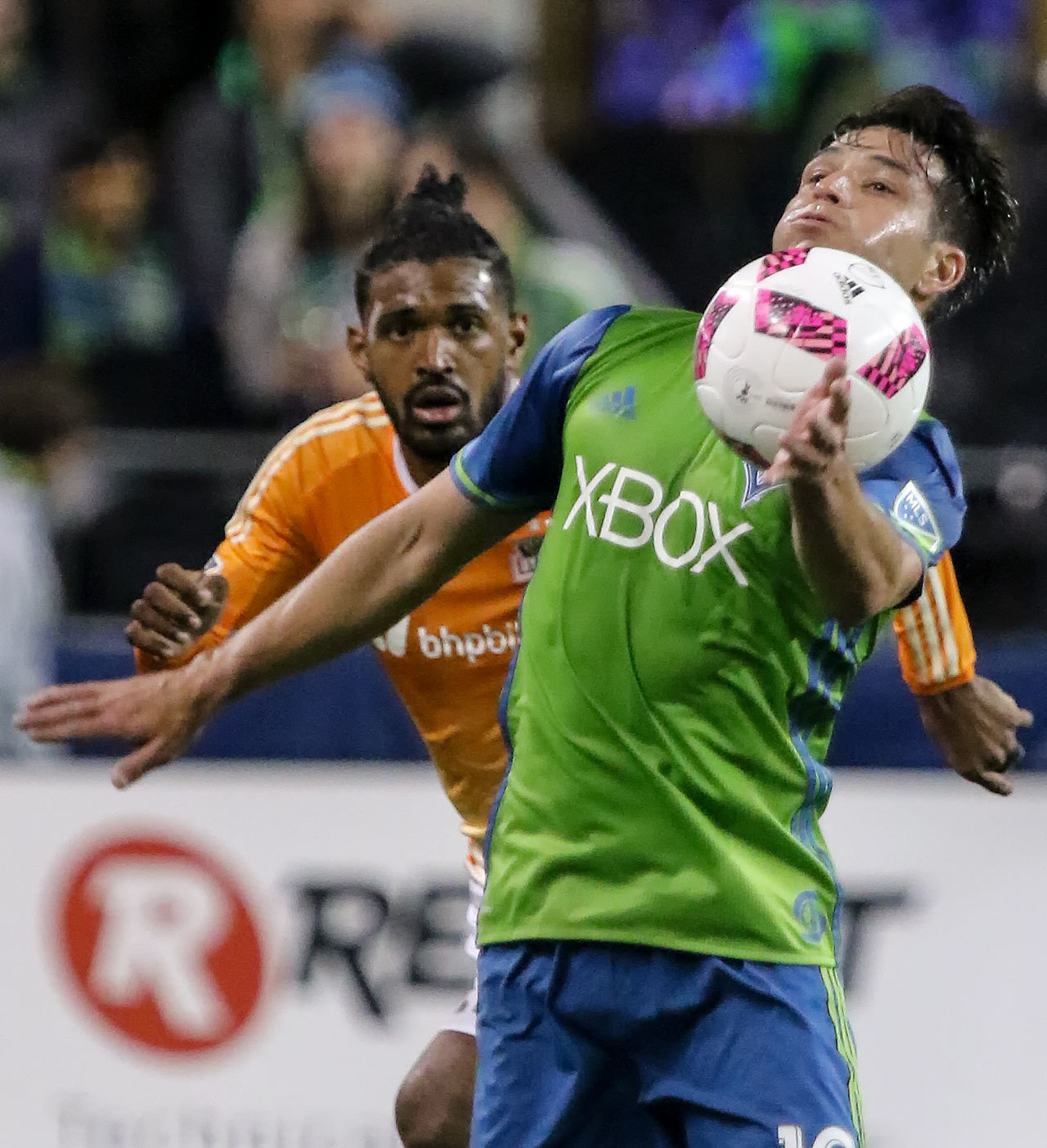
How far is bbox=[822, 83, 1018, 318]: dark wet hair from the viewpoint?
3.14m

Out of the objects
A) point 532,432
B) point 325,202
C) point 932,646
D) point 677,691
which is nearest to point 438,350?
point 532,432

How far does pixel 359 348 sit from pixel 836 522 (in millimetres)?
1679

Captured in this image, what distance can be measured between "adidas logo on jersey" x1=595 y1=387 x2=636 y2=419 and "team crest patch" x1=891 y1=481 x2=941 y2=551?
406mm

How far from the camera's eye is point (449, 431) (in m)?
3.89

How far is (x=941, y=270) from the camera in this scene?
3137 mm

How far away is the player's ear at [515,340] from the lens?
4020mm

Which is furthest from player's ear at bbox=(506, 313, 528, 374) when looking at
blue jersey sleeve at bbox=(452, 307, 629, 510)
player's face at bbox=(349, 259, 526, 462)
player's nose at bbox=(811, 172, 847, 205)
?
player's nose at bbox=(811, 172, 847, 205)

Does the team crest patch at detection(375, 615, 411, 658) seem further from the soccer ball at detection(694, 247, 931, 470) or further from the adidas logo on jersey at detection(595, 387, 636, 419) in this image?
the soccer ball at detection(694, 247, 931, 470)

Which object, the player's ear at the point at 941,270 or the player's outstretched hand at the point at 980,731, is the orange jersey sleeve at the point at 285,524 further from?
the player's ear at the point at 941,270

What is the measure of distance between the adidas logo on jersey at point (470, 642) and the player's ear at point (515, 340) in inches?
19.7

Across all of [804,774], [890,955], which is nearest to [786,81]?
[890,955]

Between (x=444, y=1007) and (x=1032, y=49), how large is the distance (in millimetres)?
4738

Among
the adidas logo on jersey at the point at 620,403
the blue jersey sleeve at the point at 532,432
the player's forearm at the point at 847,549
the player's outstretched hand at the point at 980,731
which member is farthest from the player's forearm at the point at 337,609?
the player's outstretched hand at the point at 980,731

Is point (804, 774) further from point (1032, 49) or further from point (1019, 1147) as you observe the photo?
point (1032, 49)
